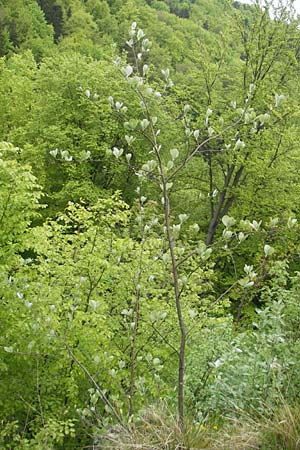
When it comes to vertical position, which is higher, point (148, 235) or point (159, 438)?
point (159, 438)

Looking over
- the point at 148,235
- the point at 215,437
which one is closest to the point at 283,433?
the point at 215,437

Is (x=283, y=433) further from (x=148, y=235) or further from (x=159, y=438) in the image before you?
(x=148, y=235)

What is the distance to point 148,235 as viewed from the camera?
8258mm

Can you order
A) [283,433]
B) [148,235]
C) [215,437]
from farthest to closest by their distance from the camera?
[148,235] < [215,437] < [283,433]

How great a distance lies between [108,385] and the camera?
7289mm

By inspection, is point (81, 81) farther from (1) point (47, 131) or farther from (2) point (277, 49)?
(2) point (277, 49)

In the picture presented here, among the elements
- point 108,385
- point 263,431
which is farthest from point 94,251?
point 263,431

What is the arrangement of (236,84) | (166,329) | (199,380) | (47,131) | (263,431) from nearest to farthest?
(263,431)
(199,380)
(166,329)
(236,84)
(47,131)

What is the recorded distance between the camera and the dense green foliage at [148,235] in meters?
4.66

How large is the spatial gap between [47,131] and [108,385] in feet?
44.2

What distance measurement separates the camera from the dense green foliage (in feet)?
15.3

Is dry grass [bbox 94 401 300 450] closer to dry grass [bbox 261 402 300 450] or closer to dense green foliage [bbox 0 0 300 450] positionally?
dry grass [bbox 261 402 300 450]

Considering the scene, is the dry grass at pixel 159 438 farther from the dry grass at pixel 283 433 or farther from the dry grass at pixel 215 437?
the dry grass at pixel 283 433

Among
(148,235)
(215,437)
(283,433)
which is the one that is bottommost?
(148,235)
